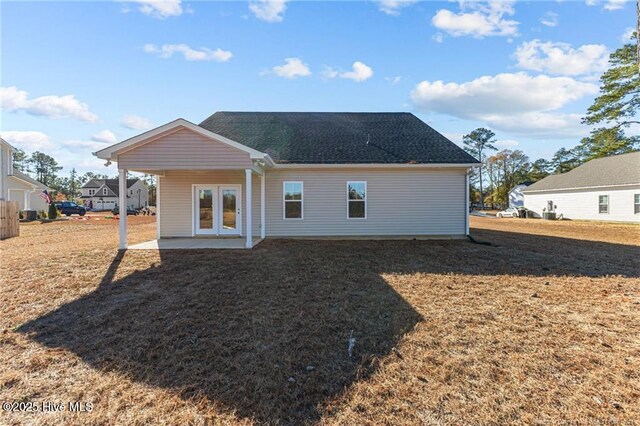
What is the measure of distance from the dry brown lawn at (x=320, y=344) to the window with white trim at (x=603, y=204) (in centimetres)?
2096

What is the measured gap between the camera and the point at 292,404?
2760 mm

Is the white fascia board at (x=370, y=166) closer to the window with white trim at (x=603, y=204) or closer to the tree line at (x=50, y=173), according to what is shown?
the window with white trim at (x=603, y=204)

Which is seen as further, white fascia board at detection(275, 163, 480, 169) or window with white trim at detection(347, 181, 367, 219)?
window with white trim at detection(347, 181, 367, 219)

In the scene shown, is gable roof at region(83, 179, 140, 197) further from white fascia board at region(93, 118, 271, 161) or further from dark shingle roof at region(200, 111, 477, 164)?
white fascia board at region(93, 118, 271, 161)

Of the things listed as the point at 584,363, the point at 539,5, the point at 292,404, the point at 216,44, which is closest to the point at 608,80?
the point at 539,5

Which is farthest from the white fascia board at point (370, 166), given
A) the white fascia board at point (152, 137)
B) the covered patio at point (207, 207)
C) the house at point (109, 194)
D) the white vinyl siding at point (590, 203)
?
the house at point (109, 194)

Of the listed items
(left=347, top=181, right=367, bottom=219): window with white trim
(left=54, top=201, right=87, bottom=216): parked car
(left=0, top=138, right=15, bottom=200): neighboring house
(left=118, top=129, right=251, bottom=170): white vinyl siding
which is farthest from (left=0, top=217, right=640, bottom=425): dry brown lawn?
(left=54, top=201, right=87, bottom=216): parked car

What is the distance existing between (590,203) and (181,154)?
29.2 meters

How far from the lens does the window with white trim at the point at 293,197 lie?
12.4 m

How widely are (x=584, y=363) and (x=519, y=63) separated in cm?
1484

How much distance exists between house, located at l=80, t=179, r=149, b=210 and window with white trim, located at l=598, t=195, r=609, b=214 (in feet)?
201

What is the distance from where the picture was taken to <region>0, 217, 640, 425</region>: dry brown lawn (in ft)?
8.89

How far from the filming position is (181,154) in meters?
9.59

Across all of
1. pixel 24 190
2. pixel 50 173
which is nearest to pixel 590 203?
pixel 24 190
